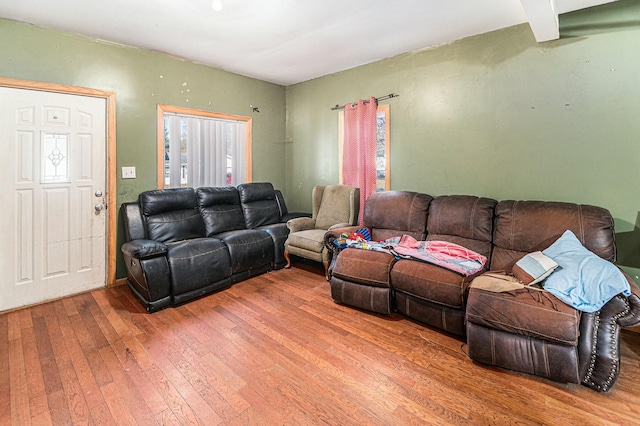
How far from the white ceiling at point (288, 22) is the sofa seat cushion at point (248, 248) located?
208 centimetres

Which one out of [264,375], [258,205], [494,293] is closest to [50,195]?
[258,205]

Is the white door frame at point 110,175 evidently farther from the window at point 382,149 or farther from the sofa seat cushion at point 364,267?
the window at point 382,149

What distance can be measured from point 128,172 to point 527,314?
12.8 ft

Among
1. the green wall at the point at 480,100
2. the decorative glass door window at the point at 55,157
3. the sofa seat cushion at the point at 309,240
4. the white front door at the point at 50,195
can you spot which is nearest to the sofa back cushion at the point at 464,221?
the green wall at the point at 480,100

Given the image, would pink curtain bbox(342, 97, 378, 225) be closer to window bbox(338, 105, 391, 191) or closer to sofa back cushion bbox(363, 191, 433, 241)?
window bbox(338, 105, 391, 191)

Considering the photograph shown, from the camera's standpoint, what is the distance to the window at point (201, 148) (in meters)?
3.78

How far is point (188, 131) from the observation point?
3.95 meters

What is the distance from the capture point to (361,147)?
4031 mm

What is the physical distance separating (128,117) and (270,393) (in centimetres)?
324

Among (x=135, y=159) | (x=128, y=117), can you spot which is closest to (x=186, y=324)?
(x=135, y=159)

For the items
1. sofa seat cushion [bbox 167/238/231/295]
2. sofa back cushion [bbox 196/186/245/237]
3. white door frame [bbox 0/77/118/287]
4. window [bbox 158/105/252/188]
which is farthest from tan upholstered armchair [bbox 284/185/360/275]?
white door frame [bbox 0/77/118/287]

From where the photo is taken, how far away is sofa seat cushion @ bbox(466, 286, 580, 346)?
5.84 feet

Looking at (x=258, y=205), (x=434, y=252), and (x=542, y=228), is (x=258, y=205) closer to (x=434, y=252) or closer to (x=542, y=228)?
(x=434, y=252)

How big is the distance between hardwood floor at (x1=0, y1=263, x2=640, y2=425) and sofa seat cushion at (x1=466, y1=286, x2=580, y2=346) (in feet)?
1.03
